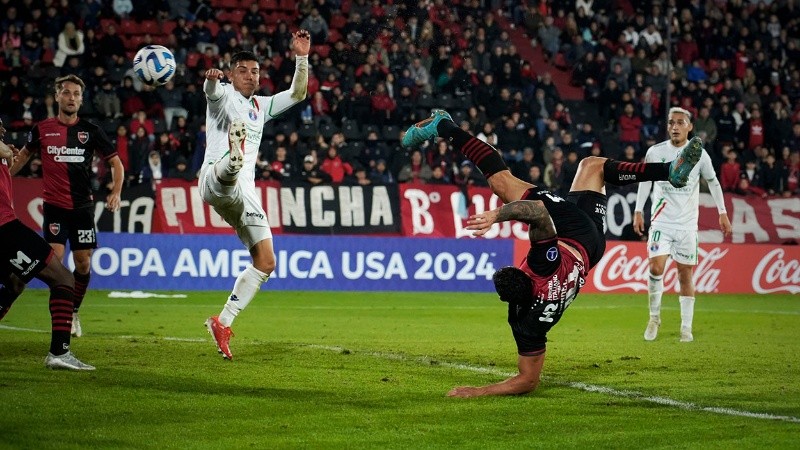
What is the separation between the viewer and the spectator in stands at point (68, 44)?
80.3ft

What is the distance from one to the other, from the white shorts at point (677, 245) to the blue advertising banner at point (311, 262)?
788cm

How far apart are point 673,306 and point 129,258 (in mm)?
9945

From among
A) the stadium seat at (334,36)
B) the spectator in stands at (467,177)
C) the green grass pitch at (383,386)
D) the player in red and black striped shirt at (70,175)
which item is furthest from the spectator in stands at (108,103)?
the player in red and black striped shirt at (70,175)

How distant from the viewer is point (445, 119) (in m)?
9.48

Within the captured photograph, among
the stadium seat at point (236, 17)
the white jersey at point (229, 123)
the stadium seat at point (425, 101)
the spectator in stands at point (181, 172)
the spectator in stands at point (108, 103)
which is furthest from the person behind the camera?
the stadium seat at point (236, 17)

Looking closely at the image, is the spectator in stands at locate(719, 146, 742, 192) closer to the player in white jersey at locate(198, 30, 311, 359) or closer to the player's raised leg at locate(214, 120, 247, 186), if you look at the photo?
the player in white jersey at locate(198, 30, 311, 359)

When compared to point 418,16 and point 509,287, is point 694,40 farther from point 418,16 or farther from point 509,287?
point 509,287

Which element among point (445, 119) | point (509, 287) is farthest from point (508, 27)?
point (509, 287)

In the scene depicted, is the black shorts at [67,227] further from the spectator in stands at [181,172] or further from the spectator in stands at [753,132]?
the spectator in stands at [753,132]

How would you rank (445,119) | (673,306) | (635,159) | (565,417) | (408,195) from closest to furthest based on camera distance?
(565,417) < (445,119) < (673,306) < (408,195) < (635,159)

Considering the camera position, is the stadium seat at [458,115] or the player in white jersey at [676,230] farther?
the stadium seat at [458,115]

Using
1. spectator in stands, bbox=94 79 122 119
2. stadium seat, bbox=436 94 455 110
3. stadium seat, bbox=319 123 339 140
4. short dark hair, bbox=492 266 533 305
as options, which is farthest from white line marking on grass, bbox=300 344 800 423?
stadium seat, bbox=436 94 455 110

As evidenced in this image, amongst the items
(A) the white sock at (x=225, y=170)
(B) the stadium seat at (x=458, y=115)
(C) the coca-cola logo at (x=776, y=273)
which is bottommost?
(C) the coca-cola logo at (x=776, y=273)

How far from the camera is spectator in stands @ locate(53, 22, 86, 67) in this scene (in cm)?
2448
